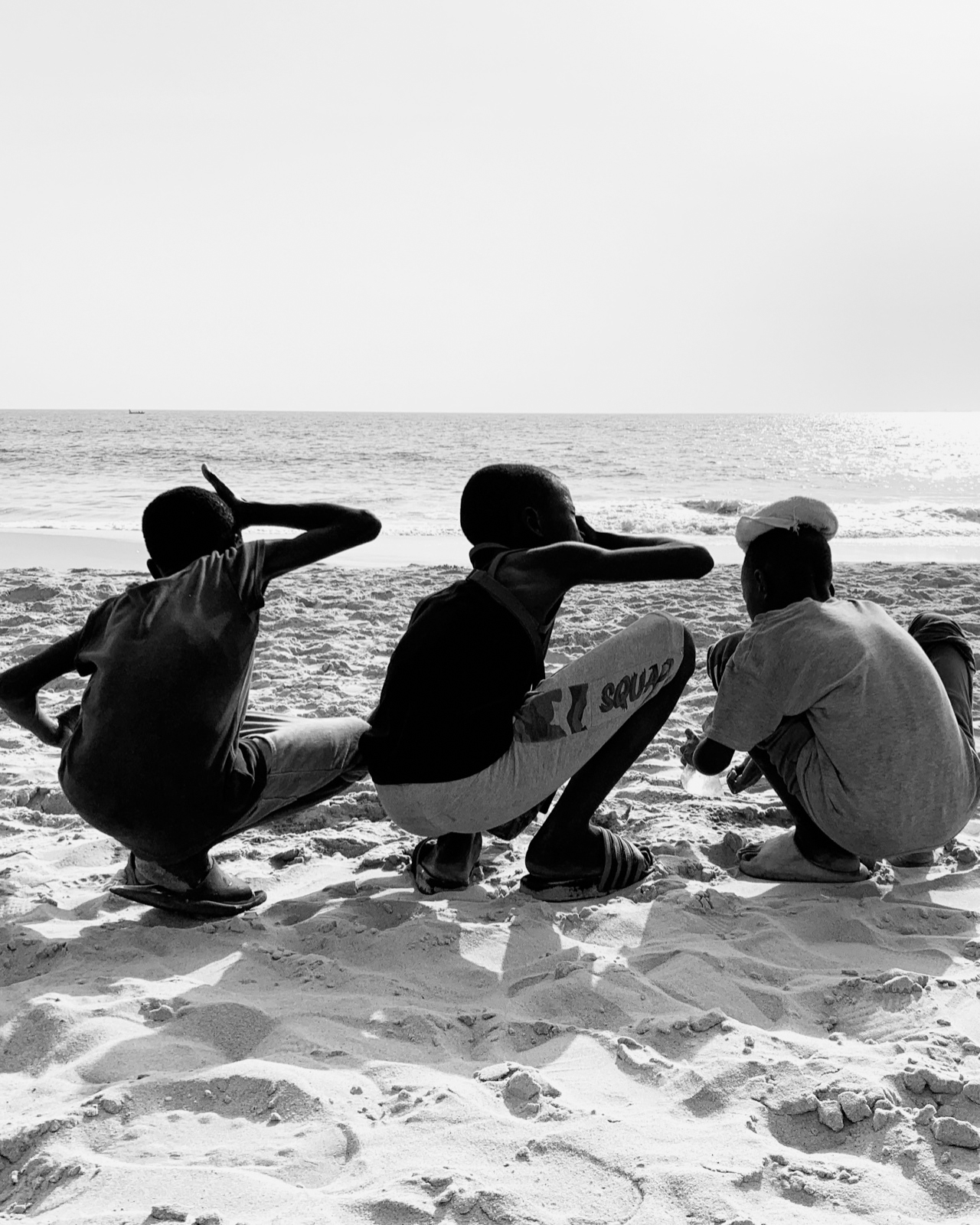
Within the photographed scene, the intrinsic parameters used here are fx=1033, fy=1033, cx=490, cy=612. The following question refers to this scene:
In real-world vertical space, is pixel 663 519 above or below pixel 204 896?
above

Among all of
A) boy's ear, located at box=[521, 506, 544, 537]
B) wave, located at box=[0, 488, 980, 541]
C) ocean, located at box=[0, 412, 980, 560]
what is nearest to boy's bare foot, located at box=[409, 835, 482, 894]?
boy's ear, located at box=[521, 506, 544, 537]

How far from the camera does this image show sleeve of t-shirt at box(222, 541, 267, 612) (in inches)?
95.0

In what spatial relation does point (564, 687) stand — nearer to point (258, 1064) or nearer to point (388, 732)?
point (388, 732)

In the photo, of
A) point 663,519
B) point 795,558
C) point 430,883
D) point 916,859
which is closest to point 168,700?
point 430,883

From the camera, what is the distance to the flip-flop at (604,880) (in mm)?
2668

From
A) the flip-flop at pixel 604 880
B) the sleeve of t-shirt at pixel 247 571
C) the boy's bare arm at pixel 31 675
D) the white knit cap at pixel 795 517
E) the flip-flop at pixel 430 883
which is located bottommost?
the flip-flop at pixel 430 883

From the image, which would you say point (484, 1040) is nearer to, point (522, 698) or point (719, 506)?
point (522, 698)

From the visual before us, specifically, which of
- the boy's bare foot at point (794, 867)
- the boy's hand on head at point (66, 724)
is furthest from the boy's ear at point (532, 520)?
the boy's hand on head at point (66, 724)

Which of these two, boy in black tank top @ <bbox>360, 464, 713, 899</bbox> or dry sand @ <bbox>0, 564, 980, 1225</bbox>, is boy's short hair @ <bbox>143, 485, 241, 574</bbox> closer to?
boy in black tank top @ <bbox>360, 464, 713, 899</bbox>

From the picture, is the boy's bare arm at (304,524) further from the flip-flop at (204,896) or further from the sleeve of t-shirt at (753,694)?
the sleeve of t-shirt at (753,694)

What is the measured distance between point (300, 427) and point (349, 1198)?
1980 inches

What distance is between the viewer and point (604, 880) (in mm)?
2672

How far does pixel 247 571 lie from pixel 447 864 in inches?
37.8

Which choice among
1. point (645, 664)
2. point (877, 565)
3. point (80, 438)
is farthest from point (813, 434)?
point (645, 664)
